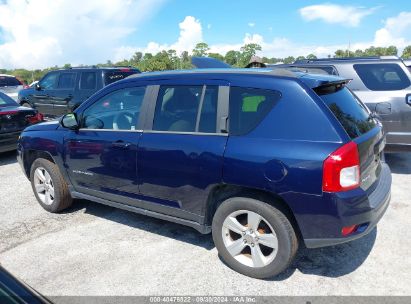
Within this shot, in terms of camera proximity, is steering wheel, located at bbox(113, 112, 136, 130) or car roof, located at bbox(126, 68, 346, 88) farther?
steering wheel, located at bbox(113, 112, 136, 130)

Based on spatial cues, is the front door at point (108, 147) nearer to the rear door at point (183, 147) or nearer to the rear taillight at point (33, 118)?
the rear door at point (183, 147)

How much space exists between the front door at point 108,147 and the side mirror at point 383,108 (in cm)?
389

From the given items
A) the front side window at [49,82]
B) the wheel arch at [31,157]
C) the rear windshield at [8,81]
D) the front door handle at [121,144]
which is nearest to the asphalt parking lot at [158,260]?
the wheel arch at [31,157]

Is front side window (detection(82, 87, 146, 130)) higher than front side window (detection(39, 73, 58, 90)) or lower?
lower

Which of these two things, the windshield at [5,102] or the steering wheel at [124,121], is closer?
the steering wheel at [124,121]

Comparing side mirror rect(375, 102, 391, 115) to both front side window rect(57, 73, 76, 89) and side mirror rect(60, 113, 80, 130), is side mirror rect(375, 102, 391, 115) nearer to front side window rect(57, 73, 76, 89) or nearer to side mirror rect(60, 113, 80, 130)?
side mirror rect(60, 113, 80, 130)

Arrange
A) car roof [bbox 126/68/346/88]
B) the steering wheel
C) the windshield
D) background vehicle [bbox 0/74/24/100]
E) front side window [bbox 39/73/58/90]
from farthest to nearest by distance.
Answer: background vehicle [bbox 0/74/24/100]
front side window [bbox 39/73/58/90]
the windshield
the steering wheel
car roof [bbox 126/68/346/88]

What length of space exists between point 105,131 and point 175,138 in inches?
38.7

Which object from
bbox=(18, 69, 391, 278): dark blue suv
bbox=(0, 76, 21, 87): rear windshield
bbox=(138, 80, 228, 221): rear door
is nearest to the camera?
bbox=(18, 69, 391, 278): dark blue suv

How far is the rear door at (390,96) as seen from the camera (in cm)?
542

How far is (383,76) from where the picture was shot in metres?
5.81

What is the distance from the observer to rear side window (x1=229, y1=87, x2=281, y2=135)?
2.92 m

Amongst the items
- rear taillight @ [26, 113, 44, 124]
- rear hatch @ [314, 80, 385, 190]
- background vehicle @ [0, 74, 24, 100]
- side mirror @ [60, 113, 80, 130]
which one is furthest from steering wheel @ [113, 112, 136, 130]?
background vehicle @ [0, 74, 24, 100]

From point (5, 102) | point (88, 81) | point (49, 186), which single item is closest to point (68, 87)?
point (88, 81)
